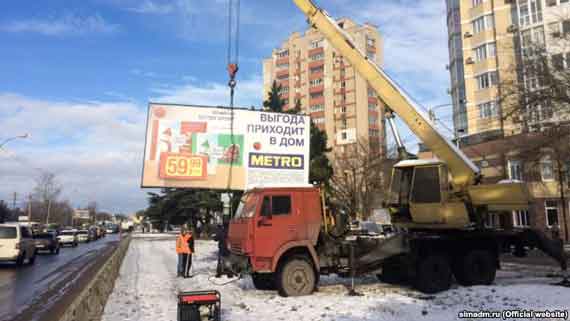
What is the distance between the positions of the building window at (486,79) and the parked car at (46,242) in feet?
137

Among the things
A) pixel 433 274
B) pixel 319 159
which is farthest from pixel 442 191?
pixel 319 159

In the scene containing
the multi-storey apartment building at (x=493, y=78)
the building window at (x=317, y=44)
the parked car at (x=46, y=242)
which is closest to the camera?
the parked car at (x=46, y=242)

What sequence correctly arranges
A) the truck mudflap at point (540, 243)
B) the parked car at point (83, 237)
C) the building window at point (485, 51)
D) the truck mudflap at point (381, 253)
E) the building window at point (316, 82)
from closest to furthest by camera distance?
the truck mudflap at point (381, 253) < the truck mudflap at point (540, 243) < the building window at point (485, 51) < the parked car at point (83, 237) < the building window at point (316, 82)

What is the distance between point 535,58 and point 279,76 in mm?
85627

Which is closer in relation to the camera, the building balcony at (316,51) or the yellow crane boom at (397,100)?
the yellow crane boom at (397,100)

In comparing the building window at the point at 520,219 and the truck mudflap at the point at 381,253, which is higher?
the building window at the point at 520,219

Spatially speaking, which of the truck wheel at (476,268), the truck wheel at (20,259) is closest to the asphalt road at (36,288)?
the truck wheel at (20,259)

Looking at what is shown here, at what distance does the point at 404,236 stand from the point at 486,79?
131 ft

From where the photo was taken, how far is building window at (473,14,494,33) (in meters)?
45.9

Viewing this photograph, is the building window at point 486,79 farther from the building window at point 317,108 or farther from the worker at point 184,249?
the building window at point 317,108

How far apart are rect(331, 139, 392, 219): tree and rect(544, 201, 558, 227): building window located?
1353cm

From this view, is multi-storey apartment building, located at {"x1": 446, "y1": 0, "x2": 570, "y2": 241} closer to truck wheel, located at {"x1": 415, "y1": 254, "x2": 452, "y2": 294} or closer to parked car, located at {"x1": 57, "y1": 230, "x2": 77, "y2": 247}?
truck wheel, located at {"x1": 415, "y1": 254, "x2": 452, "y2": 294}

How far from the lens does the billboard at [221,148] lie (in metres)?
16.4

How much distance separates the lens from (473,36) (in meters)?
47.4
